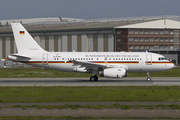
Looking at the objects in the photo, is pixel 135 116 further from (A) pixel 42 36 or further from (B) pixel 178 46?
(B) pixel 178 46

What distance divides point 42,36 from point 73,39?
39.6ft

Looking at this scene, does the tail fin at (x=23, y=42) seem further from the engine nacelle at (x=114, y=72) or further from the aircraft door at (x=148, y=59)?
the aircraft door at (x=148, y=59)

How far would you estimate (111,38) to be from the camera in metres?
96.4

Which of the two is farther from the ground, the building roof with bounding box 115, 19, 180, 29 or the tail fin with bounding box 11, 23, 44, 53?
the building roof with bounding box 115, 19, 180, 29

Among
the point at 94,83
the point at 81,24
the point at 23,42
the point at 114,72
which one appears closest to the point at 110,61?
the point at 114,72

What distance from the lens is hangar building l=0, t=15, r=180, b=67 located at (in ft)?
319

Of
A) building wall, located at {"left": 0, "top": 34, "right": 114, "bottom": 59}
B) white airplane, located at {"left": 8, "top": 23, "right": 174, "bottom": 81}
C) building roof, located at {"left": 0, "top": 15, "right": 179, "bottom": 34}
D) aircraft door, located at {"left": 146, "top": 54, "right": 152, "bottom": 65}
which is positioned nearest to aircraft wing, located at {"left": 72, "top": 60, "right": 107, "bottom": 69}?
white airplane, located at {"left": 8, "top": 23, "right": 174, "bottom": 81}

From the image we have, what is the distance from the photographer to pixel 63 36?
100188mm

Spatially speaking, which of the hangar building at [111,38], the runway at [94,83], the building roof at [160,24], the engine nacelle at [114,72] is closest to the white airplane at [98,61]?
the engine nacelle at [114,72]

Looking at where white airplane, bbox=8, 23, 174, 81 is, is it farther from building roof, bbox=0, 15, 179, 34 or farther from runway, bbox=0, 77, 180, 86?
building roof, bbox=0, 15, 179, 34

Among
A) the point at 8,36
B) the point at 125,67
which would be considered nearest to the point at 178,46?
the point at 8,36

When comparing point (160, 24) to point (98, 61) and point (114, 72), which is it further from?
point (114, 72)

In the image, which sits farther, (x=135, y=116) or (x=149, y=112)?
(x=149, y=112)

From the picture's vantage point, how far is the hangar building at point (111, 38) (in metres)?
97.1
